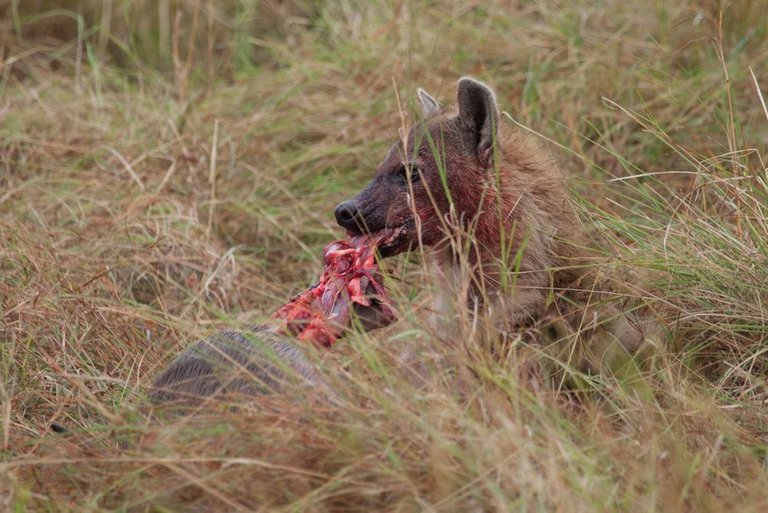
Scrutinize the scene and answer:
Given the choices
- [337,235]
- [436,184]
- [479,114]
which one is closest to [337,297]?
[436,184]

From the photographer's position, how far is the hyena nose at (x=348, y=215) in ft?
14.3

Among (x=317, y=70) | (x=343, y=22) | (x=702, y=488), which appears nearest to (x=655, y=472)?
(x=702, y=488)

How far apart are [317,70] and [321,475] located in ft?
13.9

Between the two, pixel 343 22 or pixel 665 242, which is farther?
pixel 343 22

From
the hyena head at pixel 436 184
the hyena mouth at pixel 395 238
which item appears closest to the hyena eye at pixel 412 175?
the hyena head at pixel 436 184

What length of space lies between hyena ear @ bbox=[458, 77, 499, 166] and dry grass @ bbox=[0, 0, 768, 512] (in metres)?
0.43

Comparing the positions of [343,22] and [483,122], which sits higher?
[483,122]

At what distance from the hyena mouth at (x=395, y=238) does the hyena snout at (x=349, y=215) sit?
0.27ft

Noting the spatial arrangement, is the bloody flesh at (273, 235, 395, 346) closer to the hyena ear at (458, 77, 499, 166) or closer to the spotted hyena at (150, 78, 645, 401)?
the spotted hyena at (150, 78, 645, 401)

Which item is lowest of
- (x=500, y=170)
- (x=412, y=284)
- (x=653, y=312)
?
(x=412, y=284)

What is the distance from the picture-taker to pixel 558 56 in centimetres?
671

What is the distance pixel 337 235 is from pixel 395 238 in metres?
1.48

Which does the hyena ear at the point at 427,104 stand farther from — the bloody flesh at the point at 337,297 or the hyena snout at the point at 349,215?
the bloody flesh at the point at 337,297

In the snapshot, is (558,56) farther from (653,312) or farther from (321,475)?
(321,475)
